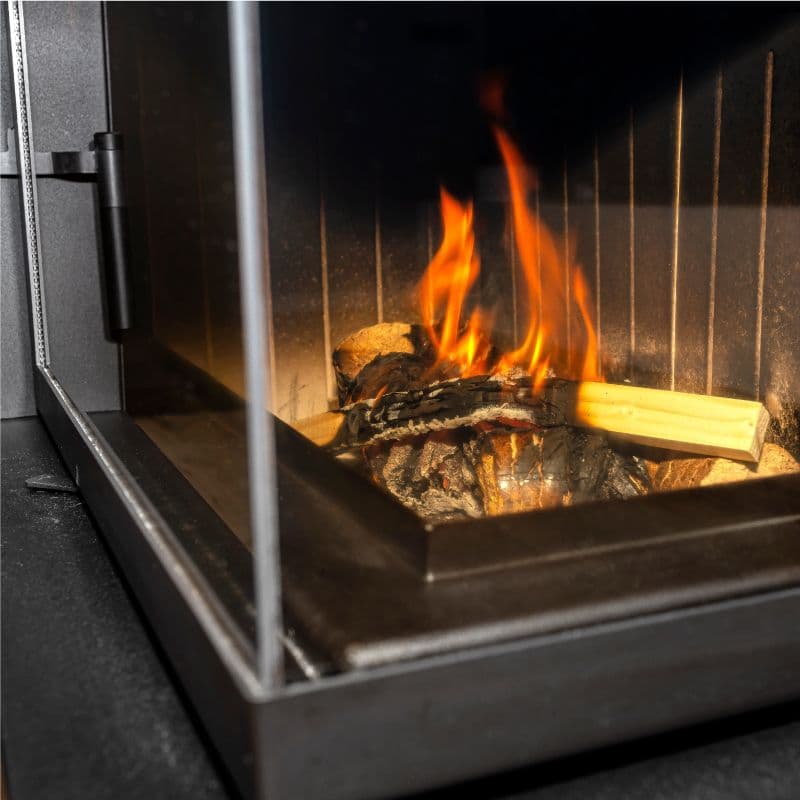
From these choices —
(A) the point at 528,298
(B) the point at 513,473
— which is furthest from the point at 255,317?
(A) the point at 528,298

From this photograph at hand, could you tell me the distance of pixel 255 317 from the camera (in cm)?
61

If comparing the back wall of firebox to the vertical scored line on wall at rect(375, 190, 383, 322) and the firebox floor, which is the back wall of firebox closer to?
the vertical scored line on wall at rect(375, 190, 383, 322)

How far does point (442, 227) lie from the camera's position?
1.83 m

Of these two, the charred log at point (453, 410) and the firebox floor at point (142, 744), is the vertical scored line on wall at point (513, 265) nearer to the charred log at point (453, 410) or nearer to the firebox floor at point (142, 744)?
the charred log at point (453, 410)

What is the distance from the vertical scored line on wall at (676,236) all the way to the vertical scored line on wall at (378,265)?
0.62m

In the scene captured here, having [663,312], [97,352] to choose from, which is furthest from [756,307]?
[97,352]

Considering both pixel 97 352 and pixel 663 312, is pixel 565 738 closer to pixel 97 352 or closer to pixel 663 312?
pixel 663 312

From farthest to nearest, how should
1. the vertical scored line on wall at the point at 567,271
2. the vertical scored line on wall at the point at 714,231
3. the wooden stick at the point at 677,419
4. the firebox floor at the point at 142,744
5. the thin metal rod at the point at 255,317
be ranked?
the vertical scored line on wall at the point at 567,271
the vertical scored line on wall at the point at 714,231
the wooden stick at the point at 677,419
the firebox floor at the point at 142,744
the thin metal rod at the point at 255,317

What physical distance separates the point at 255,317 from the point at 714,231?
0.87 meters

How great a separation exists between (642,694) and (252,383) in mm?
366

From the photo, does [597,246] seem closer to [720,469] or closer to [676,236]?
[676,236]

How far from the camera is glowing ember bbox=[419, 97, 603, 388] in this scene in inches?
63.9

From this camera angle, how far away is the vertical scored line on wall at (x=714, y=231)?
1.28 metres

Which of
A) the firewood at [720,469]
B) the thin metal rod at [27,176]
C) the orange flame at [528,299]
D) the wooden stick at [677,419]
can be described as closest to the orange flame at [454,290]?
the orange flame at [528,299]
